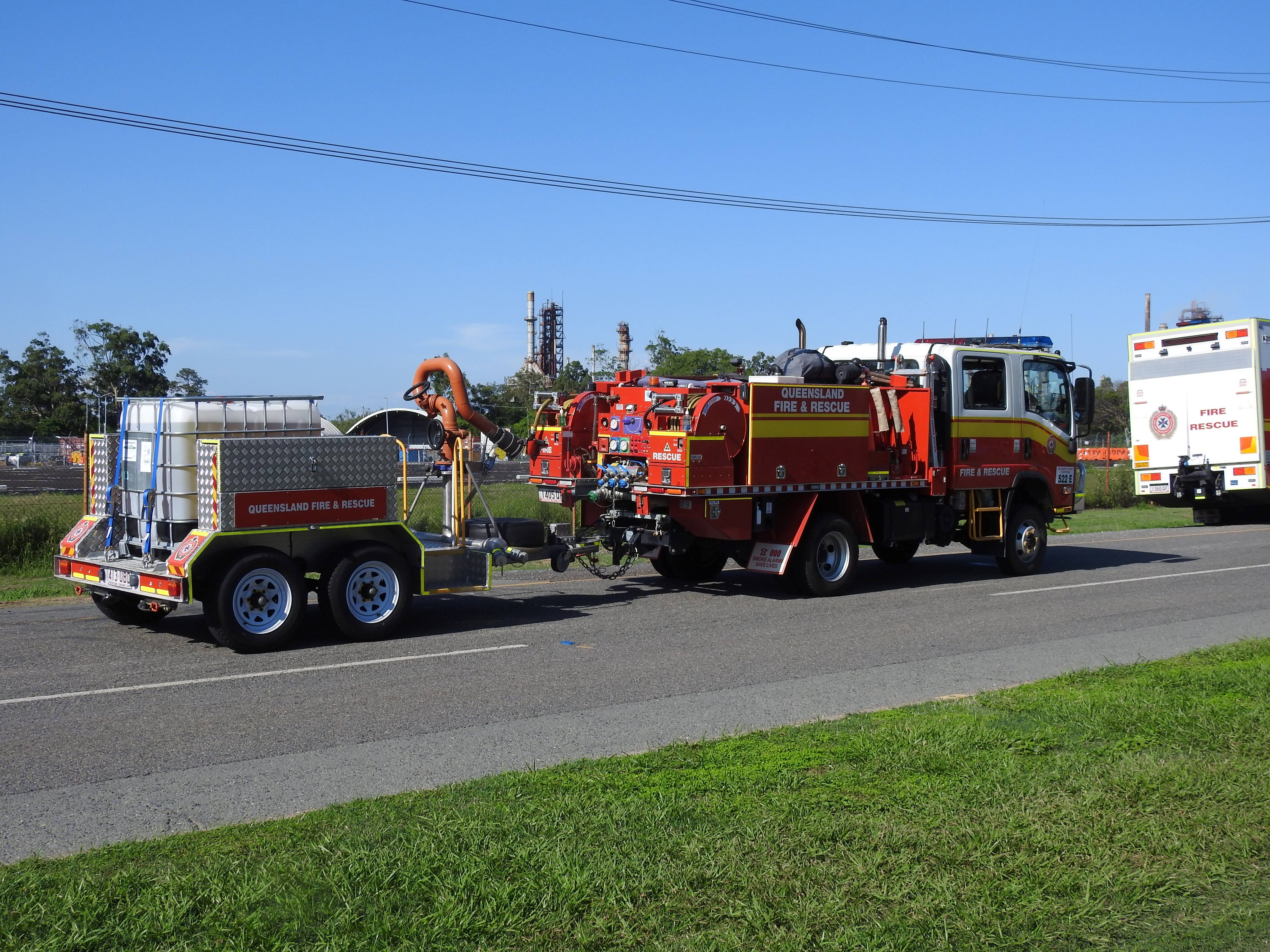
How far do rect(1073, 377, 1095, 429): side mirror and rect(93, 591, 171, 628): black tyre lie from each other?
12.6m

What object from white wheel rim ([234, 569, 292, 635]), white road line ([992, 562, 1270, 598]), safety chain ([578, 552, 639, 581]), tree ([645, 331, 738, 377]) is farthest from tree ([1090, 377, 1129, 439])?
white wheel rim ([234, 569, 292, 635])

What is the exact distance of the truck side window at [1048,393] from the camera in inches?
630

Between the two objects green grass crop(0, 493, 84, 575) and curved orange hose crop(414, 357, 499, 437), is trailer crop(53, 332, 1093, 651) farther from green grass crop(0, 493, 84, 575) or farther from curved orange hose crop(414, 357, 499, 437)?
green grass crop(0, 493, 84, 575)

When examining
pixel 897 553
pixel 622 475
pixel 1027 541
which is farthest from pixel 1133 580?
pixel 622 475

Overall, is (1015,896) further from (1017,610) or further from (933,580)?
(933,580)

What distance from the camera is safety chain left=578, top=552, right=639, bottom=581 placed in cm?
1348

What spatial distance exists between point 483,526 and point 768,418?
3.61 metres

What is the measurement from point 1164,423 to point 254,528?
Answer: 21.2 m

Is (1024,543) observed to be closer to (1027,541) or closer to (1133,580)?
(1027,541)

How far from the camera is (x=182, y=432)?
1009 centimetres

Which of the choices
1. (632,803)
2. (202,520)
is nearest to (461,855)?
(632,803)

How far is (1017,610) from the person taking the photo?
12555 millimetres

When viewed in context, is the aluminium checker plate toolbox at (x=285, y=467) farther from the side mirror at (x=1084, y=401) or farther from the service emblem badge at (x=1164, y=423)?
the service emblem badge at (x=1164, y=423)

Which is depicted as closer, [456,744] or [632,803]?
[632,803]
